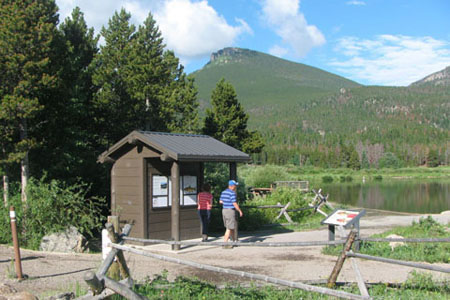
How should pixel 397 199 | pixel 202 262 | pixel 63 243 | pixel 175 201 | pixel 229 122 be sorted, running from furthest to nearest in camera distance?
pixel 397 199 → pixel 229 122 → pixel 175 201 → pixel 63 243 → pixel 202 262

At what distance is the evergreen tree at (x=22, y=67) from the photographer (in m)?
11.8

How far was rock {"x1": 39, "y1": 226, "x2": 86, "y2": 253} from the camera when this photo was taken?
10805 millimetres

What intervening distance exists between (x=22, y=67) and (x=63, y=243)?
184 inches

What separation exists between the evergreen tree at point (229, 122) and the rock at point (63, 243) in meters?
19.3

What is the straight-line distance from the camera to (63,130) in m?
15.2

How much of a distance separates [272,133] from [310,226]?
158942mm

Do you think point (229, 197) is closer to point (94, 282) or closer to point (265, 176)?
point (94, 282)

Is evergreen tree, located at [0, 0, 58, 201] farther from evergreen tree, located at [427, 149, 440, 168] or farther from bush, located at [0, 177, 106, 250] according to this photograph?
evergreen tree, located at [427, 149, 440, 168]

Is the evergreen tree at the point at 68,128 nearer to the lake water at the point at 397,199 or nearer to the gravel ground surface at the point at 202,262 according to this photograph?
the gravel ground surface at the point at 202,262

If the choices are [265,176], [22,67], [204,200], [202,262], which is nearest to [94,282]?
[202,262]

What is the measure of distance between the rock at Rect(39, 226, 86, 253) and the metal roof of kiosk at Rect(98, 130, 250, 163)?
2654 millimetres

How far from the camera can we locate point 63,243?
35.6 feet

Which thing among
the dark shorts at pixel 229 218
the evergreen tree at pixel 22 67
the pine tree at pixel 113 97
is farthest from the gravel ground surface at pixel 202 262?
the pine tree at pixel 113 97

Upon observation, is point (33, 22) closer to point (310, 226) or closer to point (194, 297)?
point (194, 297)
